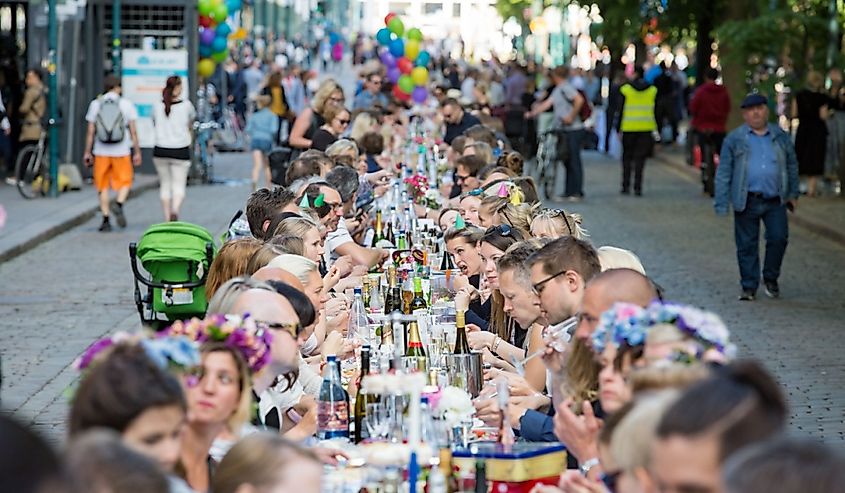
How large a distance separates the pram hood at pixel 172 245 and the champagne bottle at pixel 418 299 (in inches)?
80.1

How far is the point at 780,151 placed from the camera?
15820 mm

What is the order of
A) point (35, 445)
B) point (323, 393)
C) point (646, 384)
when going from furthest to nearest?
point (323, 393) < point (646, 384) < point (35, 445)

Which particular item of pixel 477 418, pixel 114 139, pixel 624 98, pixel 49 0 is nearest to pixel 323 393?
pixel 477 418

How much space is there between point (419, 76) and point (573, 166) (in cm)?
616

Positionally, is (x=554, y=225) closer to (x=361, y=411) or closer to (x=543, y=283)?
(x=543, y=283)

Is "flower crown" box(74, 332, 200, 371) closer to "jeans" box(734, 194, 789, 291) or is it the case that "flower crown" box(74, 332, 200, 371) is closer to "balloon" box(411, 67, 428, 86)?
"jeans" box(734, 194, 789, 291)

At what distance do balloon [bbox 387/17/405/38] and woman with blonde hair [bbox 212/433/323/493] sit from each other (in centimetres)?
2874

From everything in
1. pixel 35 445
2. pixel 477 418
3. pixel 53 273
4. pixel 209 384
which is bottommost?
pixel 53 273

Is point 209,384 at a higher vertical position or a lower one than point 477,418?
higher

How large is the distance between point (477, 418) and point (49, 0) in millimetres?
19566

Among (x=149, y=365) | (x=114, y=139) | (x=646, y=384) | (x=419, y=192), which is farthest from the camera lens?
(x=114, y=139)

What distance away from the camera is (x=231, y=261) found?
8586 millimetres

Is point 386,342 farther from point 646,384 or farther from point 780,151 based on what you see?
point 780,151

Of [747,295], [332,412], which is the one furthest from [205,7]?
[332,412]
